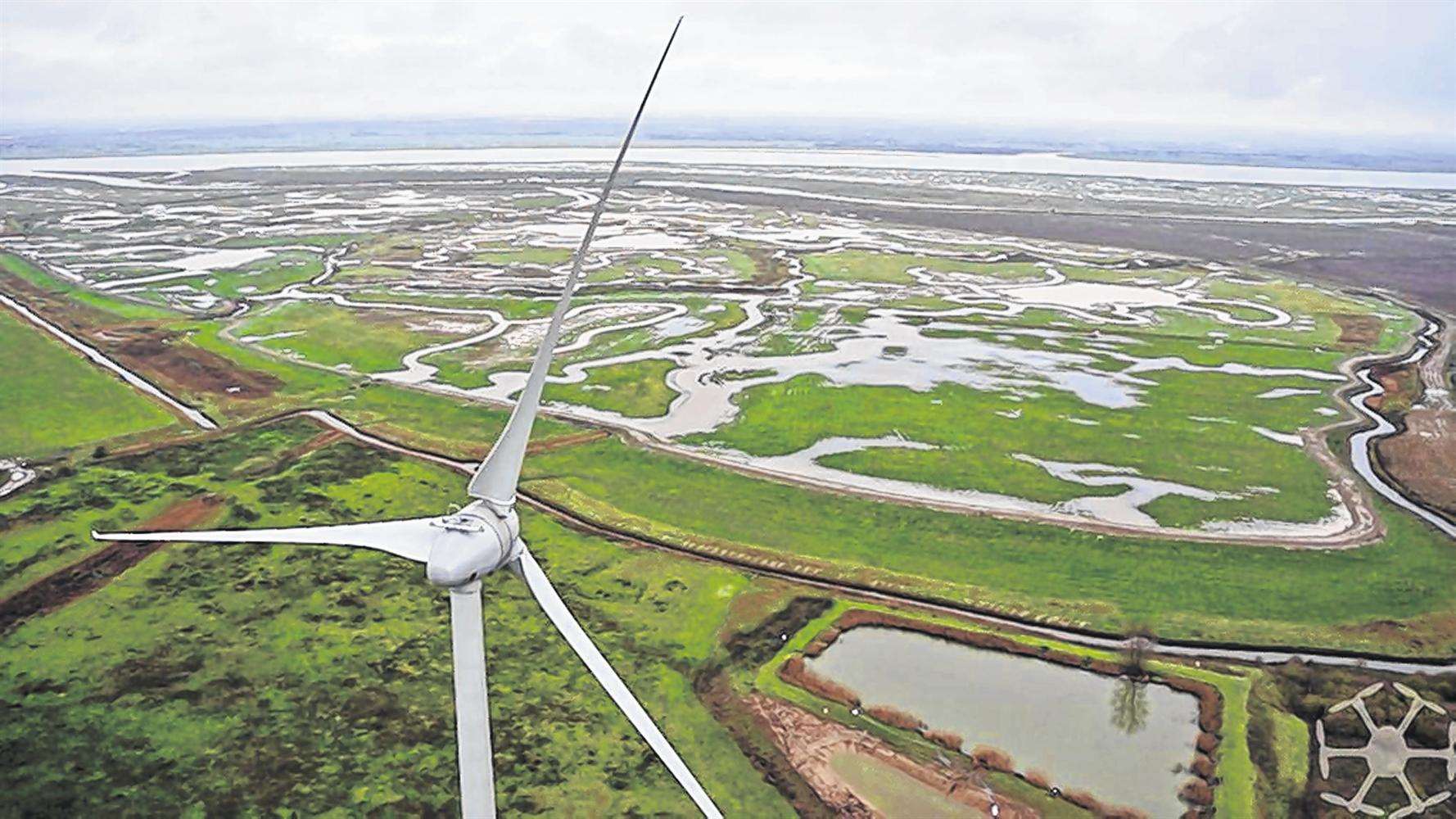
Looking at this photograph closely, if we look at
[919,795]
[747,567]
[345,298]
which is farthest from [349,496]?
[345,298]

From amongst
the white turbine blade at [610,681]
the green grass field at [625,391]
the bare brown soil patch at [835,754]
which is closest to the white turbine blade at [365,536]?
the white turbine blade at [610,681]

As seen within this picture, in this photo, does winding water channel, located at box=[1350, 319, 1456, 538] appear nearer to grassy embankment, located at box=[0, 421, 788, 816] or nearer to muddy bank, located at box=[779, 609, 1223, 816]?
muddy bank, located at box=[779, 609, 1223, 816]

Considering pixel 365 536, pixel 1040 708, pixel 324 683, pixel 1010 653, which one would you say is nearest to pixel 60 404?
pixel 324 683

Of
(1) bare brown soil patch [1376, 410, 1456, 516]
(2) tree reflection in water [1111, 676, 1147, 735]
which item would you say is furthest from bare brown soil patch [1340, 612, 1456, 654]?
(1) bare brown soil patch [1376, 410, 1456, 516]

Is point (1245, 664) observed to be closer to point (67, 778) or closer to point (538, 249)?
point (67, 778)

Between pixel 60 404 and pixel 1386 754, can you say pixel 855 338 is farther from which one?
pixel 60 404

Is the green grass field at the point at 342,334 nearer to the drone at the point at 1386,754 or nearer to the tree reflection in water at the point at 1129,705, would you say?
the tree reflection in water at the point at 1129,705
